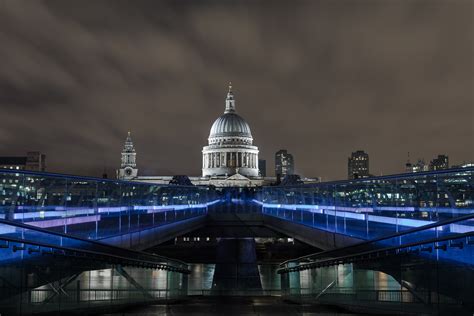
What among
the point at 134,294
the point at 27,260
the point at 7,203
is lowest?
the point at 134,294

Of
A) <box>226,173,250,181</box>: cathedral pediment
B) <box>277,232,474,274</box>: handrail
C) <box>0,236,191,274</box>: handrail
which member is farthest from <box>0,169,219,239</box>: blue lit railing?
<box>226,173,250,181</box>: cathedral pediment

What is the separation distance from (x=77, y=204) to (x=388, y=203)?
7962mm

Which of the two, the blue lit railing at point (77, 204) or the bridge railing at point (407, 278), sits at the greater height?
the blue lit railing at point (77, 204)

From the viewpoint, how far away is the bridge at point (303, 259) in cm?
1002

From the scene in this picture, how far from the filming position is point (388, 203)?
51.6ft

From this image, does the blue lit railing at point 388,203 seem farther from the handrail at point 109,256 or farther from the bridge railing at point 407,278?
the handrail at point 109,256

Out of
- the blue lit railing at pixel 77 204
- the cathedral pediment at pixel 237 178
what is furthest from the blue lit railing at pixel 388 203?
the cathedral pediment at pixel 237 178

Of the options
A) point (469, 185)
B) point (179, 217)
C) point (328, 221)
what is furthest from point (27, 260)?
point (179, 217)

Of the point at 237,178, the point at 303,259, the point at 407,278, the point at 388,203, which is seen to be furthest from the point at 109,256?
the point at 237,178

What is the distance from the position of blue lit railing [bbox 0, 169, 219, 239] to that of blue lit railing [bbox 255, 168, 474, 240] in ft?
21.9

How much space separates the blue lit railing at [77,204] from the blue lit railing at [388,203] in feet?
21.9

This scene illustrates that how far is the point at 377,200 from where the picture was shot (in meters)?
16.6

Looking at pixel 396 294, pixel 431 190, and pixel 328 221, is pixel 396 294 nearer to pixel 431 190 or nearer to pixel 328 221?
pixel 431 190

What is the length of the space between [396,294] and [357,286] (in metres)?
2.09
